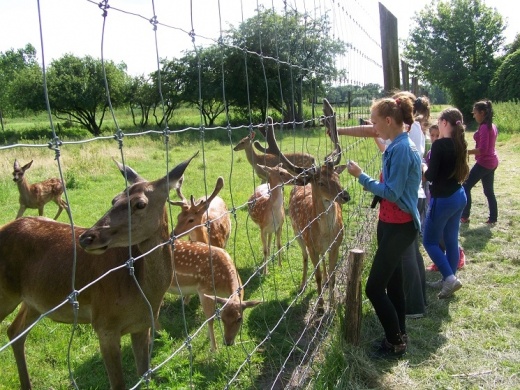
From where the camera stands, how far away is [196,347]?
13.8 ft

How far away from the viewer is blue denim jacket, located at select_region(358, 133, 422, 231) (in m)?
3.48

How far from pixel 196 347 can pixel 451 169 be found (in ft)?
9.54

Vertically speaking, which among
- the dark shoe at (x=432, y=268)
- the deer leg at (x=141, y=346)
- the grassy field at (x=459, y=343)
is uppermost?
the deer leg at (x=141, y=346)

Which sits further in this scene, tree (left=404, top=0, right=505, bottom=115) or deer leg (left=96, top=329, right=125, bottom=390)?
tree (left=404, top=0, right=505, bottom=115)

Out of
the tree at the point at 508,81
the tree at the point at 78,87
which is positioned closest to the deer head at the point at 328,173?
the tree at the point at 78,87

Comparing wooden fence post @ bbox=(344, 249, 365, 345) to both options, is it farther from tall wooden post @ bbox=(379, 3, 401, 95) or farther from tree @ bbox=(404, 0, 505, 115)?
tree @ bbox=(404, 0, 505, 115)

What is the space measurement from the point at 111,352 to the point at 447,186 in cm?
348

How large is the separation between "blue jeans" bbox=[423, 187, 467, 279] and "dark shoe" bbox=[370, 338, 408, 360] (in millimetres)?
1355

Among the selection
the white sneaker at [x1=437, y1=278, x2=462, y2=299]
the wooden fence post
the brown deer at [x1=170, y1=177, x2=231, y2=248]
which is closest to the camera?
the wooden fence post

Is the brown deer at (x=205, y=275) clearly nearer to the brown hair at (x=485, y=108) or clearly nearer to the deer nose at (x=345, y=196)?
the deer nose at (x=345, y=196)

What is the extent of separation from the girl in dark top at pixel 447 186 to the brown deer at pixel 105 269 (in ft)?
9.87

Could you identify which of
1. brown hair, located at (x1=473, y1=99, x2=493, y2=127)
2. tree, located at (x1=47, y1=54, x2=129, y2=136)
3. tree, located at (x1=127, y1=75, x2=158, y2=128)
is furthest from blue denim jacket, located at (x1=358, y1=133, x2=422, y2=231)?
tree, located at (x1=127, y1=75, x2=158, y2=128)

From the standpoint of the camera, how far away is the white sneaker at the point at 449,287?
4973mm

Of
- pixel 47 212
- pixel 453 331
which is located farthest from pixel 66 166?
pixel 453 331
